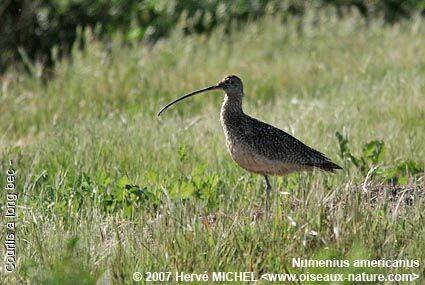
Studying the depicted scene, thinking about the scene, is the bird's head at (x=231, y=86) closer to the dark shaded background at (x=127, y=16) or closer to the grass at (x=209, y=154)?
the grass at (x=209, y=154)

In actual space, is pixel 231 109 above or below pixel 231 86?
below

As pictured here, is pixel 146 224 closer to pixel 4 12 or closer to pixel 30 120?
pixel 30 120

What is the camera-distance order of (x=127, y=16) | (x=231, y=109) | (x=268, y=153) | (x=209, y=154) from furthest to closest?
(x=127, y=16) < (x=209, y=154) < (x=231, y=109) < (x=268, y=153)

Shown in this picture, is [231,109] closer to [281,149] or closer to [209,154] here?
[281,149]

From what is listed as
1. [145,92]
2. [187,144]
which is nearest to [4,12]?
[145,92]

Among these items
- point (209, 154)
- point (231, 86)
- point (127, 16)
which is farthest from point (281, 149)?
point (127, 16)

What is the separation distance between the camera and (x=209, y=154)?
8406mm

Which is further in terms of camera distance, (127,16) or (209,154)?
(127,16)

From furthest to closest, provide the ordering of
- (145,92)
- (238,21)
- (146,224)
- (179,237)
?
(238,21) < (145,92) < (146,224) < (179,237)

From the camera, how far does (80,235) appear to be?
19.7 feet

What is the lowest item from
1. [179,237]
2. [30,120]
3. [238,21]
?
[179,237]

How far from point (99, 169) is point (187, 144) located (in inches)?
39.2

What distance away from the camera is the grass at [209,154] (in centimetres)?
571

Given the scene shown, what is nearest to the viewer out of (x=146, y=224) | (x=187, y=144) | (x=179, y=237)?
(x=179, y=237)
